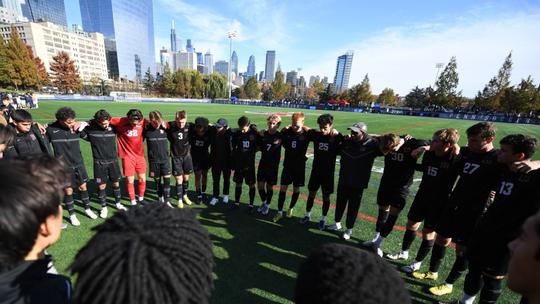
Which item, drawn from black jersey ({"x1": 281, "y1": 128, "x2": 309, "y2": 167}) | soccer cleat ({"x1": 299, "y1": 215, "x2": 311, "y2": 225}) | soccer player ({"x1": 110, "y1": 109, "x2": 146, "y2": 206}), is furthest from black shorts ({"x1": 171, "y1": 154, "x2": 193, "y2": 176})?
soccer cleat ({"x1": 299, "y1": 215, "x2": 311, "y2": 225})

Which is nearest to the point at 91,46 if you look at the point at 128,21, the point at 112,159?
the point at 128,21

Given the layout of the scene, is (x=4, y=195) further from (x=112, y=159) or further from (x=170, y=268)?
(x=112, y=159)

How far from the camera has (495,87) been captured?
5475cm

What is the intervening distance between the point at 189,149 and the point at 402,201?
459cm

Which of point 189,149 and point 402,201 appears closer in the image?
point 402,201

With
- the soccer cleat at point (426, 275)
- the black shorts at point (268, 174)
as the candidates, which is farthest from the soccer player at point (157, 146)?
the soccer cleat at point (426, 275)

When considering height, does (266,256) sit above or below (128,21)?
below

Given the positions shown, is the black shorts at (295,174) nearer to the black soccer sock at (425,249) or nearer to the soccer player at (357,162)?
the soccer player at (357,162)

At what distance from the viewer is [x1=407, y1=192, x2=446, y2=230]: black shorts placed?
12.1ft

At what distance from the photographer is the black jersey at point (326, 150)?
4824mm

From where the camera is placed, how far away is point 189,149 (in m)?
5.75

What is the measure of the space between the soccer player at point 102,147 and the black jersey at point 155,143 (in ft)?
2.13

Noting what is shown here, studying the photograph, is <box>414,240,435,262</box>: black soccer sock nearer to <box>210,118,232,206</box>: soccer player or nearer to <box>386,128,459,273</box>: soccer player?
<box>386,128,459,273</box>: soccer player

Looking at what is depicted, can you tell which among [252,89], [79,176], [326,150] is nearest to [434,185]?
[326,150]
